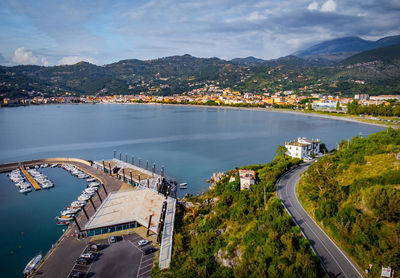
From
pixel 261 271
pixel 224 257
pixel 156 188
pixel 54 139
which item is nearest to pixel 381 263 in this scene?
pixel 261 271

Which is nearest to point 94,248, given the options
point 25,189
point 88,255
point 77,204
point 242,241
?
point 88,255

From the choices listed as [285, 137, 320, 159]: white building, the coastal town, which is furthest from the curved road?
the coastal town

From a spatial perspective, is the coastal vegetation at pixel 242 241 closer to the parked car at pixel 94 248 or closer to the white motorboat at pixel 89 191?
the parked car at pixel 94 248

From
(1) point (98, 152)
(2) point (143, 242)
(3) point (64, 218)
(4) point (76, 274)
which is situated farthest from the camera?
(1) point (98, 152)

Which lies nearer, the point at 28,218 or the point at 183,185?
the point at 28,218

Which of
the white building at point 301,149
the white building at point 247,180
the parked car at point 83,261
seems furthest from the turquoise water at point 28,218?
the white building at point 301,149

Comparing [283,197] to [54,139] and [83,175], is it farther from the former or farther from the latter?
[54,139]

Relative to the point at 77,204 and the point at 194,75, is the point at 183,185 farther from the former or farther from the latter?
the point at 194,75
